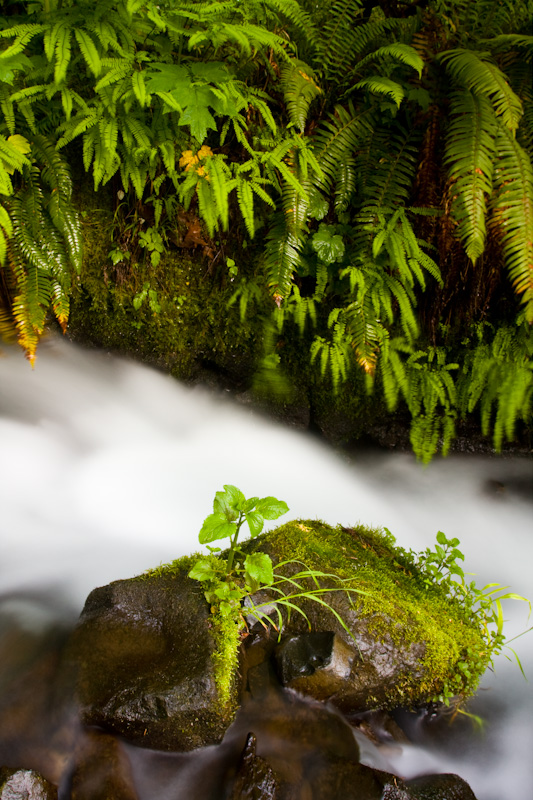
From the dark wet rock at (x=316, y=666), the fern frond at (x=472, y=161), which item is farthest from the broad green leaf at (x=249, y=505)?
the fern frond at (x=472, y=161)

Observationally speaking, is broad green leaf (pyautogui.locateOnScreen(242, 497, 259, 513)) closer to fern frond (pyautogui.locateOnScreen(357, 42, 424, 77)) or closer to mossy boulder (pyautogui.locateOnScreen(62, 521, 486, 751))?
mossy boulder (pyautogui.locateOnScreen(62, 521, 486, 751))

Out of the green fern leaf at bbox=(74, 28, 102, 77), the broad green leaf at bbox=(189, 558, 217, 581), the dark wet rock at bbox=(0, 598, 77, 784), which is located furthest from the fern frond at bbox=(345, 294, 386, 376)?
the dark wet rock at bbox=(0, 598, 77, 784)

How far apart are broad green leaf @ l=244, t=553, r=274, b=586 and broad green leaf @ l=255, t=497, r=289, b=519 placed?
0.69 ft

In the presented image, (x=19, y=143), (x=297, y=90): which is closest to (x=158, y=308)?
(x=19, y=143)

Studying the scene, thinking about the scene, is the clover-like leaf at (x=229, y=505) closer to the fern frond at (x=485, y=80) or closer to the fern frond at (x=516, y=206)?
the fern frond at (x=516, y=206)

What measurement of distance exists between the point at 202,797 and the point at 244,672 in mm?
495

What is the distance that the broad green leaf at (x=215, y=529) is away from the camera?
2.12 m

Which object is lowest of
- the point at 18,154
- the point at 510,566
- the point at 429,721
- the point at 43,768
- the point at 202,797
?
the point at 510,566

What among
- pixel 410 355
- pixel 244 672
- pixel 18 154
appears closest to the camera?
pixel 244 672

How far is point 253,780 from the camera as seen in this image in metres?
1.91

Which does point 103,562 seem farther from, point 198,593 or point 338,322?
point 338,322

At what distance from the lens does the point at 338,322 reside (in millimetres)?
3680

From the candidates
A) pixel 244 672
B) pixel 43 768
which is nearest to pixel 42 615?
pixel 43 768

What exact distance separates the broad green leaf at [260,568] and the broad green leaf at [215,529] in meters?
0.21
